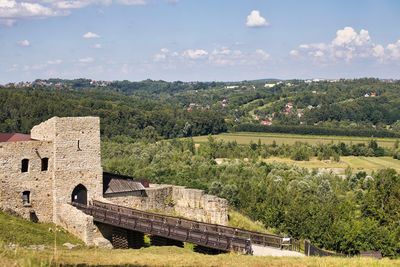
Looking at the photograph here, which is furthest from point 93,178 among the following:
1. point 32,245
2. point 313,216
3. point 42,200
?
point 313,216

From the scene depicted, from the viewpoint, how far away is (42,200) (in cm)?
3778

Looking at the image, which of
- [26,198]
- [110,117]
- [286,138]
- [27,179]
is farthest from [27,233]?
[286,138]

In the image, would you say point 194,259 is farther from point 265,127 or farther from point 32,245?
point 265,127

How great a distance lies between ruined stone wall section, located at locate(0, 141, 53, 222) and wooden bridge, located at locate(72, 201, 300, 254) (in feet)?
10.9

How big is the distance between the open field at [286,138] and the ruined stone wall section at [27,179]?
346 feet

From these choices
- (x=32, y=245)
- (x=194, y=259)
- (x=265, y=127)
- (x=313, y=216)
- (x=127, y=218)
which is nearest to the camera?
(x=194, y=259)

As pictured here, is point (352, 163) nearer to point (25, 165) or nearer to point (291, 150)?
point (291, 150)

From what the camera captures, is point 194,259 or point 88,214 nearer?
point 194,259

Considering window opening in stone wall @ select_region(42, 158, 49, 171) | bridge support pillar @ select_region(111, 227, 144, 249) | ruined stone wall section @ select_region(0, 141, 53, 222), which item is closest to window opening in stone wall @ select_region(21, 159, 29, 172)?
ruined stone wall section @ select_region(0, 141, 53, 222)

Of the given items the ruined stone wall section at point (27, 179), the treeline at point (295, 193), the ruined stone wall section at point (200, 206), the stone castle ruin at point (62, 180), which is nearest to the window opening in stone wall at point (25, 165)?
the stone castle ruin at point (62, 180)

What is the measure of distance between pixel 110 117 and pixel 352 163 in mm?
55982

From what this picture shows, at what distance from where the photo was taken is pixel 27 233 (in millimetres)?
32125

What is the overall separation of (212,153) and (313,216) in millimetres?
65598

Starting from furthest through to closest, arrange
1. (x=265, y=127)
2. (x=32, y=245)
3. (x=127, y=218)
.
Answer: (x=265, y=127) < (x=127, y=218) < (x=32, y=245)
